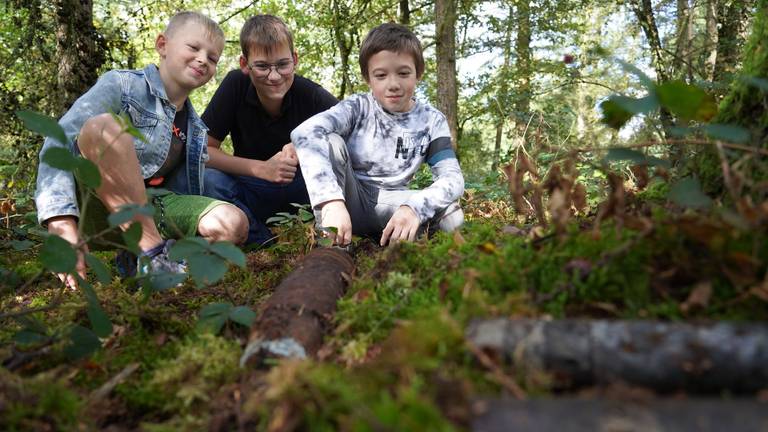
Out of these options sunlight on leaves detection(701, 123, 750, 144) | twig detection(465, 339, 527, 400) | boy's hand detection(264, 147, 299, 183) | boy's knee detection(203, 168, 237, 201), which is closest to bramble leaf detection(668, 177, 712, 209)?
sunlight on leaves detection(701, 123, 750, 144)

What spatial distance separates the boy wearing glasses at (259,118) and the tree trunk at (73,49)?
1444 mm

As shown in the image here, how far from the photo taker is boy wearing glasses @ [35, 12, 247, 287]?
3.02 meters

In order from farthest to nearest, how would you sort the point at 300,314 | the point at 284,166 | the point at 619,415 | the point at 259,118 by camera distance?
the point at 259,118 → the point at 284,166 → the point at 300,314 → the point at 619,415

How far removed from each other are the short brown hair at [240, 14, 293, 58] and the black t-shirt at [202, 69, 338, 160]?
16.5 inches

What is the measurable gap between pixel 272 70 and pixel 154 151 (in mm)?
1257

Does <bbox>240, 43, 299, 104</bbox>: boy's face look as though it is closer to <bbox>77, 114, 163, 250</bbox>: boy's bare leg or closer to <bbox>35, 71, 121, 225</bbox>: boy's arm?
<bbox>35, 71, 121, 225</bbox>: boy's arm

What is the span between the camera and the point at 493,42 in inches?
476

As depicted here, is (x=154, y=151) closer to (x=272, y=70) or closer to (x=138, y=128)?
(x=138, y=128)

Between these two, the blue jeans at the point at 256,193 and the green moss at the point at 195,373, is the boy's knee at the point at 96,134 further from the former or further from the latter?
the green moss at the point at 195,373

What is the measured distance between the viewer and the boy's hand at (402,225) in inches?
121

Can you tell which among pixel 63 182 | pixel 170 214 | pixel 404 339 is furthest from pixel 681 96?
pixel 170 214

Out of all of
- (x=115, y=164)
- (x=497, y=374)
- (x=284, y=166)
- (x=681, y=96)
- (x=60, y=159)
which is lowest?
(x=497, y=374)

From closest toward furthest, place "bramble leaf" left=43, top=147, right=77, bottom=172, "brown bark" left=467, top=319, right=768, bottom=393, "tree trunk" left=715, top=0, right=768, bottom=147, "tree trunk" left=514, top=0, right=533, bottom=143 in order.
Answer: "brown bark" left=467, top=319, right=768, bottom=393 → "bramble leaf" left=43, top=147, right=77, bottom=172 → "tree trunk" left=715, top=0, right=768, bottom=147 → "tree trunk" left=514, top=0, right=533, bottom=143

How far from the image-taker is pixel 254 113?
190 inches
